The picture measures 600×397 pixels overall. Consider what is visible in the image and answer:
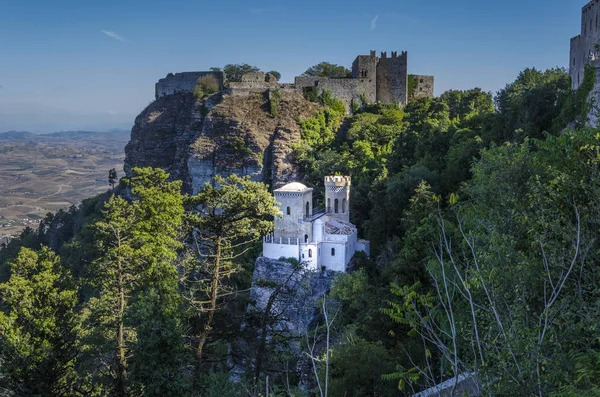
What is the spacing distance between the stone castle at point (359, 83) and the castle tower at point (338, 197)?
18.1 m

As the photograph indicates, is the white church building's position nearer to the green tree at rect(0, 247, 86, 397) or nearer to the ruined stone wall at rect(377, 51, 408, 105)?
the green tree at rect(0, 247, 86, 397)

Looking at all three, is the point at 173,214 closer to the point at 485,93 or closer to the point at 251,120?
the point at 251,120

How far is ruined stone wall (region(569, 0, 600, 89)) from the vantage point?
64.8 ft

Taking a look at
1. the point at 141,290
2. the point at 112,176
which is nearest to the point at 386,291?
the point at 141,290

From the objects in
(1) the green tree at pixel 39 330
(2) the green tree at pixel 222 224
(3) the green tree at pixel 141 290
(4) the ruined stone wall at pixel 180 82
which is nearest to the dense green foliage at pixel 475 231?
(2) the green tree at pixel 222 224

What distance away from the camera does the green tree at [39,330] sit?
13469mm

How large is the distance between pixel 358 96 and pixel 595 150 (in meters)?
39.2

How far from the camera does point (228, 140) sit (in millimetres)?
40406

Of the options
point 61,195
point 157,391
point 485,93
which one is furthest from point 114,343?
point 61,195

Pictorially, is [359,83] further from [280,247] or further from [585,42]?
[585,42]

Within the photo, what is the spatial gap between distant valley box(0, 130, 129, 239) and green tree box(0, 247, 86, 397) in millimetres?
57421

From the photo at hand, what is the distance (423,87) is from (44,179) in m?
84.9

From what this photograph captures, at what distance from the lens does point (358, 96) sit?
47.3 meters

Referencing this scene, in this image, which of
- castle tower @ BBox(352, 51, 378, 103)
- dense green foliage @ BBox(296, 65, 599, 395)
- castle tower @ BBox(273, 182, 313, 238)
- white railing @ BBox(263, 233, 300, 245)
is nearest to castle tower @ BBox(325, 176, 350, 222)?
dense green foliage @ BBox(296, 65, 599, 395)
